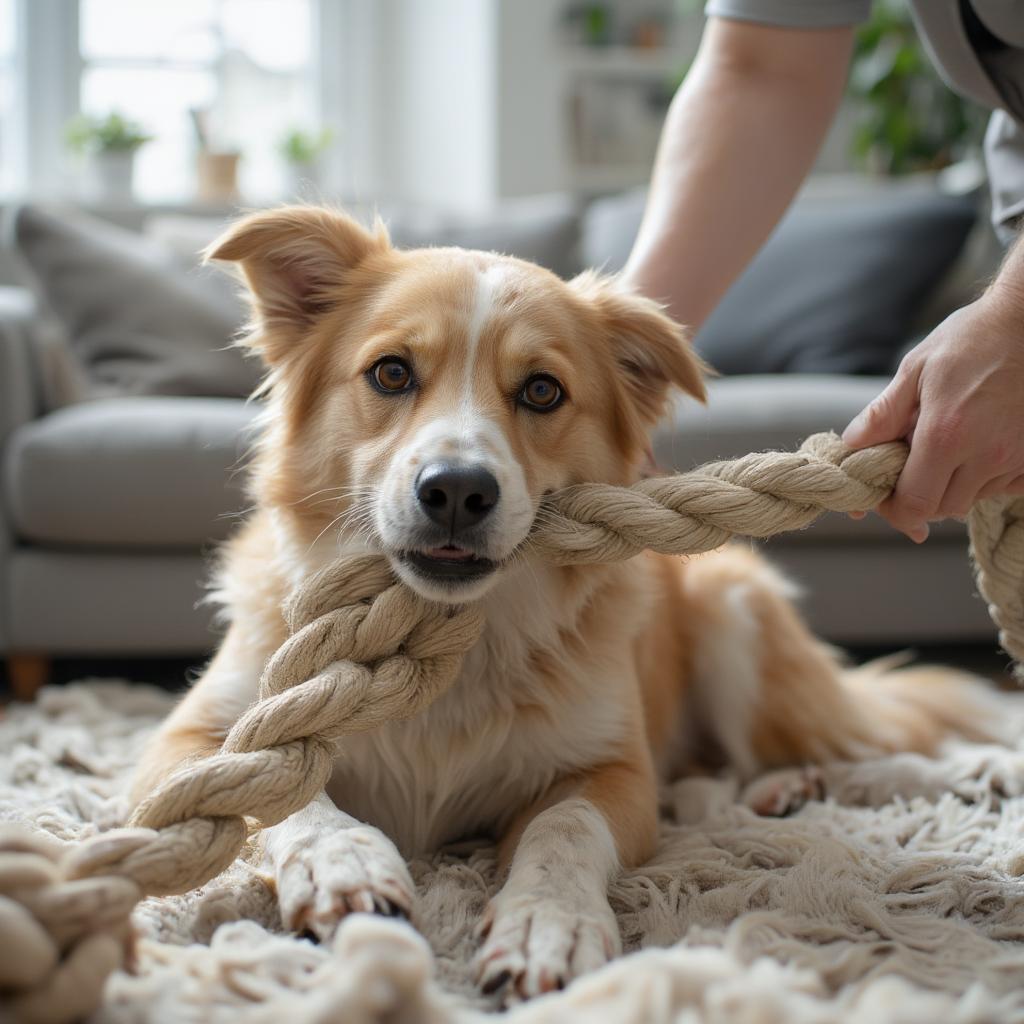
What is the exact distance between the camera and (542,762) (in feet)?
5.06

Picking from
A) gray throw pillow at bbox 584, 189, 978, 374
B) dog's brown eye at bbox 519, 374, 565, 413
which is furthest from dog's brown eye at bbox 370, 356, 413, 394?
gray throw pillow at bbox 584, 189, 978, 374

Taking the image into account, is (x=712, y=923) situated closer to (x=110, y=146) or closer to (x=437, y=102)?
(x=110, y=146)

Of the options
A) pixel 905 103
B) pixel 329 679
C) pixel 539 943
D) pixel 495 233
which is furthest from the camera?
pixel 905 103

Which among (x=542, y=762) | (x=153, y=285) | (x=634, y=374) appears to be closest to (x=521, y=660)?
(x=542, y=762)

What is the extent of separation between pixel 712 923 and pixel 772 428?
174 cm

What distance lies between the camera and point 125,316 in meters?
3.35

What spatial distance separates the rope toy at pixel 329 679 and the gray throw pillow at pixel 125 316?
2.13 m

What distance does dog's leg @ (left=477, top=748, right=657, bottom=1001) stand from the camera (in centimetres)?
104

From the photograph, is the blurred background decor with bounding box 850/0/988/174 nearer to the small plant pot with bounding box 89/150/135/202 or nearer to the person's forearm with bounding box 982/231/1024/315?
the small plant pot with bounding box 89/150/135/202

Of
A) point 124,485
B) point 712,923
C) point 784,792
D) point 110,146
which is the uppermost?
point 110,146

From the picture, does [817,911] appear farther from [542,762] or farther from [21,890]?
[21,890]

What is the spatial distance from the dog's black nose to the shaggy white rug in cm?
44

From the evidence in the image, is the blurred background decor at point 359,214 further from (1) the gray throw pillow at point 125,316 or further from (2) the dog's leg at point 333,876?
(2) the dog's leg at point 333,876

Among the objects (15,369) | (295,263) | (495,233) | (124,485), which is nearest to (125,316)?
(15,369)
